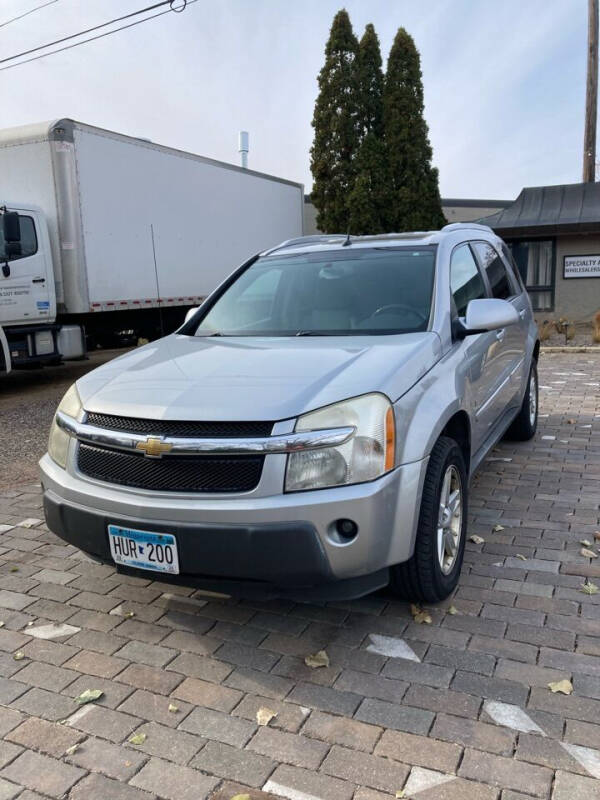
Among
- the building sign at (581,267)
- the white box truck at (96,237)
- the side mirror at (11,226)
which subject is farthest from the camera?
the building sign at (581,267)

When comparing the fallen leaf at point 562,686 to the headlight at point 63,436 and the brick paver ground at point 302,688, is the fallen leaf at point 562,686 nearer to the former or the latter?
the brick paver ground at point 302,688

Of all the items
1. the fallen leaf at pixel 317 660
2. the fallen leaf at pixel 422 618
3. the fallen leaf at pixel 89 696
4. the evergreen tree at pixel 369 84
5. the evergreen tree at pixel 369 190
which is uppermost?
the evergreen tree at pixel 369 84

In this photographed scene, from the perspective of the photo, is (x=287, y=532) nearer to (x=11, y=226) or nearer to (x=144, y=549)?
(x=144, y=549)

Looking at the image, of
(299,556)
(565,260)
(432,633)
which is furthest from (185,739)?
(565,260)

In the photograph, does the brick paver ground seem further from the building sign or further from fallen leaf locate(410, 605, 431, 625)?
the building sign

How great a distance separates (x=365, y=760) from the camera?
2342mm

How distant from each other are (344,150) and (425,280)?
1778 centimetres

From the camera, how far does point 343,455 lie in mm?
2721

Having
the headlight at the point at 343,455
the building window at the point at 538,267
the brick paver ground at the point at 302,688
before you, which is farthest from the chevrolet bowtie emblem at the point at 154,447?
the building window at the point at 538,267

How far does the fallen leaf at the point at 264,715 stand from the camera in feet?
8.42

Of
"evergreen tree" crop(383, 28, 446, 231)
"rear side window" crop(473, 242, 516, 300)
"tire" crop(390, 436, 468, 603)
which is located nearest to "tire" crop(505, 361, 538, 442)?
"rear side window" crop(473, 242, 516, 300)

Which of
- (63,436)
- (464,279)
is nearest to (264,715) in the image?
(63,436)

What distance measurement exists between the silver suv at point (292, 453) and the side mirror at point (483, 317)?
0.03 feet

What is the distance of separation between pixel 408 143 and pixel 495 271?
16.2 metres
